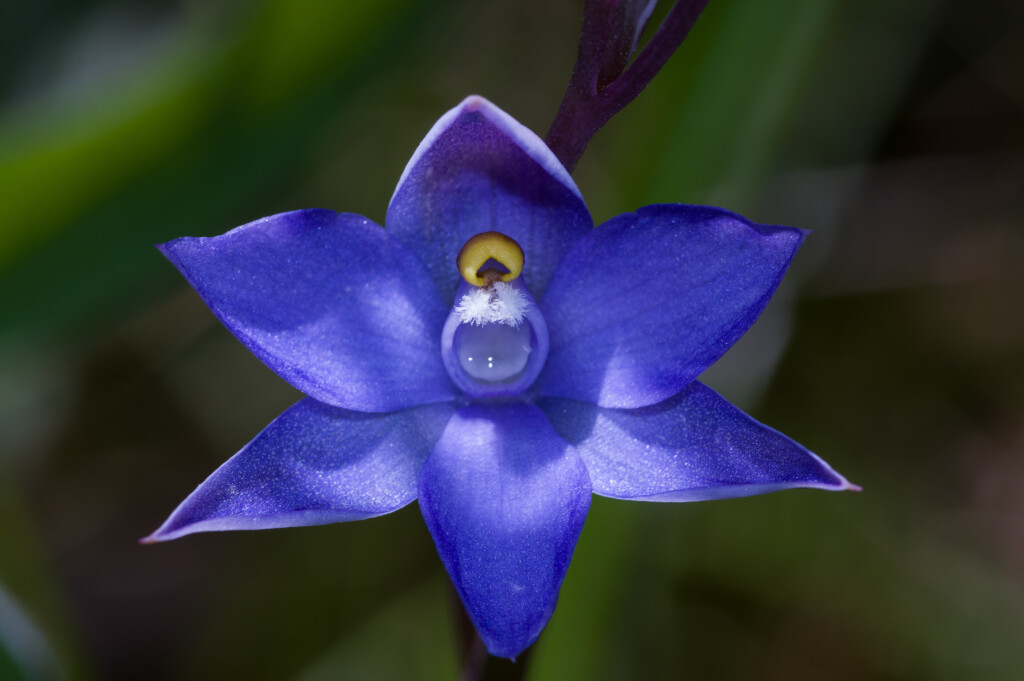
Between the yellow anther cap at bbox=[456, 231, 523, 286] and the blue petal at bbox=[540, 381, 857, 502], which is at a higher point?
the yellow anther cap at bbox=[456, 231, 523, 286]

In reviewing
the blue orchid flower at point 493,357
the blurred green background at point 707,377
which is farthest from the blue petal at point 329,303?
the blurred green background at point 707,377

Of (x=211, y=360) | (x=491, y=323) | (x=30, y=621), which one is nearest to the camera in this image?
(x=491, y=323)

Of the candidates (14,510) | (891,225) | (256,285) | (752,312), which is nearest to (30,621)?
(14,510)

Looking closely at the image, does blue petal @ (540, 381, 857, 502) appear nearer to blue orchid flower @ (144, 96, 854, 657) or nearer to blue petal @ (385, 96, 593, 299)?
blue orchid flower @ (144, 96, 854, 657)

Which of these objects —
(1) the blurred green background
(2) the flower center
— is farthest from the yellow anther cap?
(1) the blurred green background

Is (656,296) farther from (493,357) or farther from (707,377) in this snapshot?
(707,377)

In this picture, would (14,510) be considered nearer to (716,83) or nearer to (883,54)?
(716,83)
